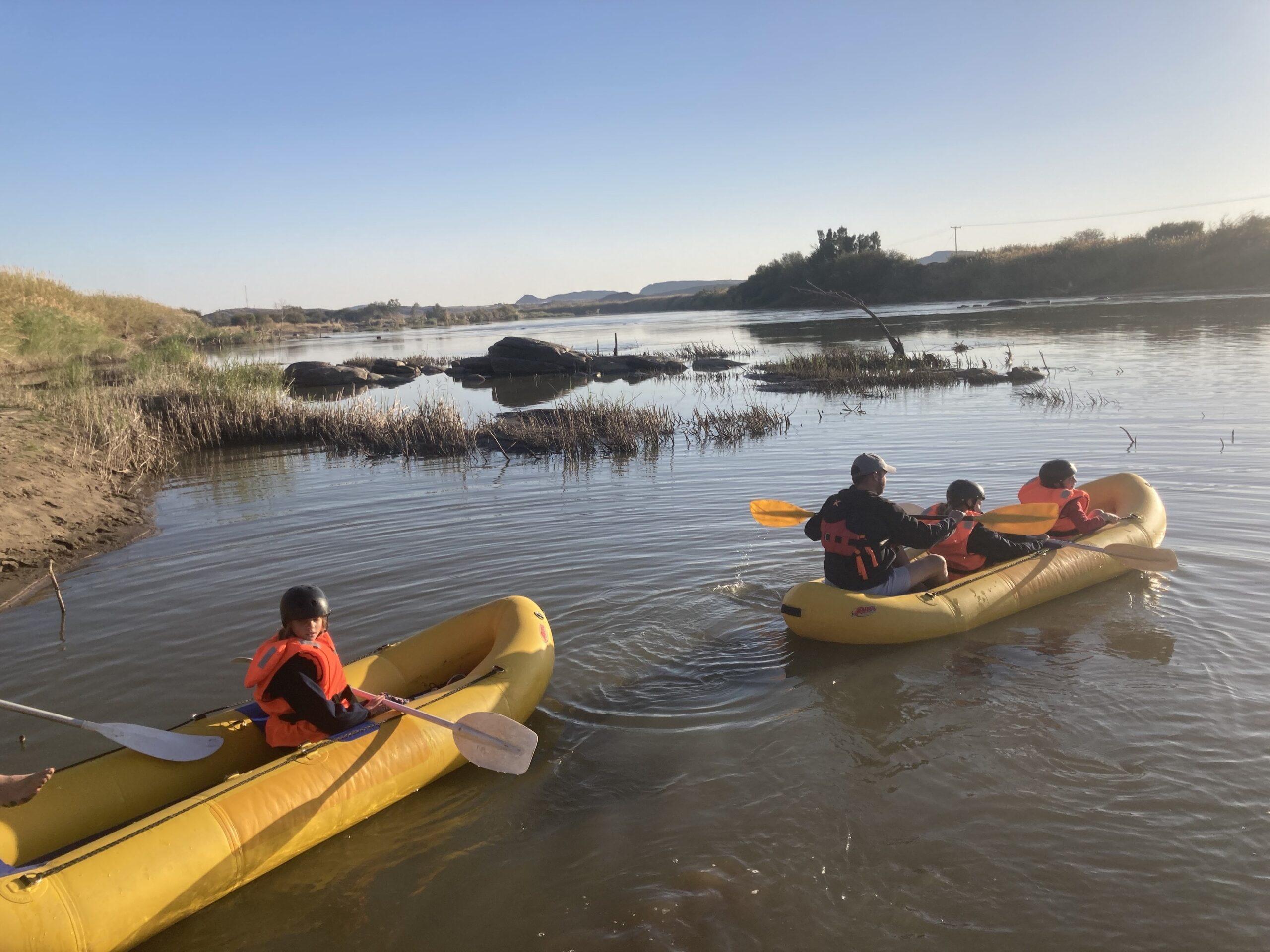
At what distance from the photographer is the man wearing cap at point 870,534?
5898 mm

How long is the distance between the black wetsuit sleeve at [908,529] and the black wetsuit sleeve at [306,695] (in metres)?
3.79

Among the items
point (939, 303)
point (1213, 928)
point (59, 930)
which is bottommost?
point (1213, 928)

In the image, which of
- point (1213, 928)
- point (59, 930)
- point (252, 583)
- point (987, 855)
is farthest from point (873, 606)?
point (252, 583)

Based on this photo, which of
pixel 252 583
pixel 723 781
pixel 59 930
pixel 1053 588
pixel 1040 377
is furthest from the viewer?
pixel 1040 377

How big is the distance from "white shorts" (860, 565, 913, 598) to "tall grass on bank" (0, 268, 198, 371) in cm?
1930

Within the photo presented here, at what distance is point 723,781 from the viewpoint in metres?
4.40

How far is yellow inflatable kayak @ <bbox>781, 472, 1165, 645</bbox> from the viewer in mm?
5945

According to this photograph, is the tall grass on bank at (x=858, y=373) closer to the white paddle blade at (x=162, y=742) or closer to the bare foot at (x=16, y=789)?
the white paddle blade at (x=162, y=742)

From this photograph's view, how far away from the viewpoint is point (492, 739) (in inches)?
172

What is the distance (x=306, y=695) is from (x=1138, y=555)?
A: 6167mm

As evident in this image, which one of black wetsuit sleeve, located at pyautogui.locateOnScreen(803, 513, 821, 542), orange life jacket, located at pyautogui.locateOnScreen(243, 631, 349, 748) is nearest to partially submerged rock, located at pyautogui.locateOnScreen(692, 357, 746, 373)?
black wetsuit sleeve, located at pyautogui.locateOnScreen(803, 513, 821, 542)

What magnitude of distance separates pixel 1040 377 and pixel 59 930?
19.7 metres

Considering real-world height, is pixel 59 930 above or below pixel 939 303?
below

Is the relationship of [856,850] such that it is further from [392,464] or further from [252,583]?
[392,464]
